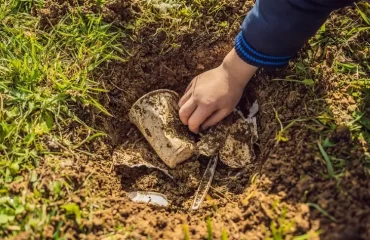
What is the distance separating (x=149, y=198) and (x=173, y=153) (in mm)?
210

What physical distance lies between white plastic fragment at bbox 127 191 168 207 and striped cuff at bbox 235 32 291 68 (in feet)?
2.19

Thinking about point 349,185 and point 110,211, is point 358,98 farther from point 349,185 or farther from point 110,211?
point 110,211

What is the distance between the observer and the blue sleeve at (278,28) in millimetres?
1735

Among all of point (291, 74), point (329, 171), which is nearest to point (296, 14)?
point (291, 74)

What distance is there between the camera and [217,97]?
2.06 metres

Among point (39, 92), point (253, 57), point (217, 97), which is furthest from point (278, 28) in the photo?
point (39, 92)

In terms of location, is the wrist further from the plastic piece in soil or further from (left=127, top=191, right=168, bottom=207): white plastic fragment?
(left=127, top=191, right=168, bottom=207): white plastic fragment

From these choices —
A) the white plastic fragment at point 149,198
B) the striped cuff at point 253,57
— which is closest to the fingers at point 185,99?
the striped cuff at point 253,57

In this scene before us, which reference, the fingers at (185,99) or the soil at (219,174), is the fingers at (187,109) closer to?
the fingers at (185,99)

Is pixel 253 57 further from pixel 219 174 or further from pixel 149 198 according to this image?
pixel 149 198

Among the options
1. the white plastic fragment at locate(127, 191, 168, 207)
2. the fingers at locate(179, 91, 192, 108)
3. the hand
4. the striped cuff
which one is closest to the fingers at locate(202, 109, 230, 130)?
the hand

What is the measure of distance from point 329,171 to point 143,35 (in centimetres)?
104

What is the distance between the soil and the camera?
1.66 m

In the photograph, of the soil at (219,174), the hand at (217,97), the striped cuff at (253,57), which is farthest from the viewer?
the hand at (217,97)
